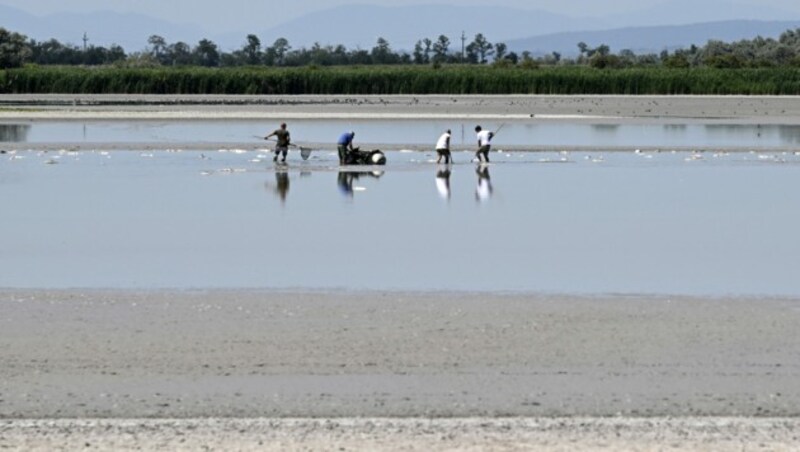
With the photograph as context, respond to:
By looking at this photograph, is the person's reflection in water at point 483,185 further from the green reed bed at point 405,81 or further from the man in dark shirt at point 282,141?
the green reed bed at point 405,81

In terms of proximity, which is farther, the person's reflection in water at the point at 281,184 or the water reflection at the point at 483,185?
the person's reflection in water at the point at 281,184

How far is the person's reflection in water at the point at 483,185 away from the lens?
101 feet

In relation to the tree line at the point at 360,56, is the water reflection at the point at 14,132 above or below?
below

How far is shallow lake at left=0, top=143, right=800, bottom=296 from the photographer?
19500 millimetres

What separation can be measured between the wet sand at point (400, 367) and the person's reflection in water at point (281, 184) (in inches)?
536

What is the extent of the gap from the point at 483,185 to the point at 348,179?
3.51 meters

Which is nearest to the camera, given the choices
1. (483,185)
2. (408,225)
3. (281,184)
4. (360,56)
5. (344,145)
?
(408,225)

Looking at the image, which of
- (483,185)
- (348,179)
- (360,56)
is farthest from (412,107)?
(360,56)

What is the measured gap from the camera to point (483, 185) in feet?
110

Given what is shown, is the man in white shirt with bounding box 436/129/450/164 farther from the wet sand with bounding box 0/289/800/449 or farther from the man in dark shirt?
the wet sand with bounding box 0/289/800/449

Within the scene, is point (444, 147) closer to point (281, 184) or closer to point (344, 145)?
point (344, 145)

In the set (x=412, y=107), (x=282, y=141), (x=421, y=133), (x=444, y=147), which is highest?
(x=282, y=141)

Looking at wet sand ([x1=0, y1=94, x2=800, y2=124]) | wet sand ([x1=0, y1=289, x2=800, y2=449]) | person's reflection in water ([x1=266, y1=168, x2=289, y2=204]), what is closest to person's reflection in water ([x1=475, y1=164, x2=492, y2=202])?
person's reflection in water ([x1=266, y1=168, x2=289, y2=204])

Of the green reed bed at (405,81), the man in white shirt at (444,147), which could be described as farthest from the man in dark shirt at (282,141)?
the green reed bed at (405,81)
